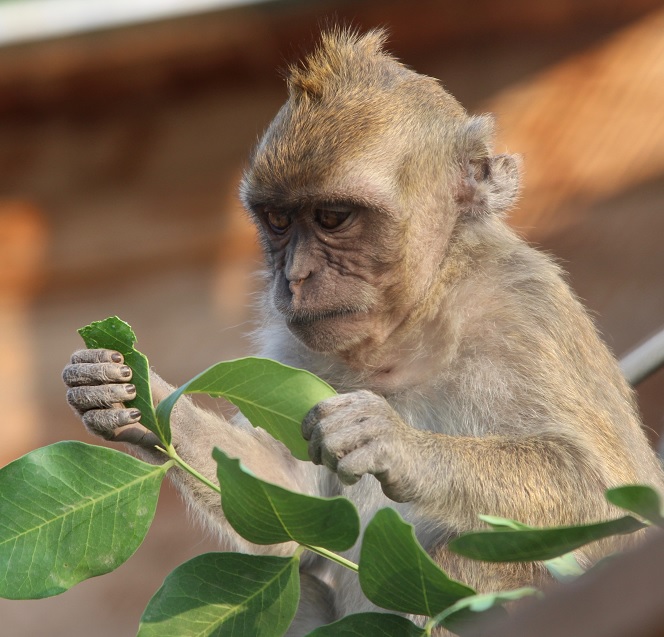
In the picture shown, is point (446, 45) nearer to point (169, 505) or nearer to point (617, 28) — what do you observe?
point (617, 28)

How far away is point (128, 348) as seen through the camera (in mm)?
3055

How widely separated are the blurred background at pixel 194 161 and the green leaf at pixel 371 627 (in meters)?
6.35

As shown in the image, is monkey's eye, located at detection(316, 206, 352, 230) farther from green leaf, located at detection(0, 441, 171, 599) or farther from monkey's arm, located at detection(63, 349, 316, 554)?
green leaf, located at detection(0, 441, 171, 599)

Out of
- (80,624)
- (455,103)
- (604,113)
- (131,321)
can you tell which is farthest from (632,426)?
(80,624)

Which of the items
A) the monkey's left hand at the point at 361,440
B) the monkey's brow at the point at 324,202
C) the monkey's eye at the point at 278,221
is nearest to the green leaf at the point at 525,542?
the monkey's left hand at the point at 361,440

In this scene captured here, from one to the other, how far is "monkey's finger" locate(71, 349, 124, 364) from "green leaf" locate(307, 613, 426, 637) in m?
1.20

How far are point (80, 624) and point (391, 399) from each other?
6.91m

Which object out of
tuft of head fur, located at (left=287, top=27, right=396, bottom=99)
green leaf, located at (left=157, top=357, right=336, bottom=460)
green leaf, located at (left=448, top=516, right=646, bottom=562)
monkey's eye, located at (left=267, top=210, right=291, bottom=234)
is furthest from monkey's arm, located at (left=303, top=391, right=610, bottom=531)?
tuft of head fur, located at (left=287, top=27, right=396, bottom=99)

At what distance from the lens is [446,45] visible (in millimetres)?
9344

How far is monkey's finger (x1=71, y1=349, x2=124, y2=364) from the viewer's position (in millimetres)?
3416

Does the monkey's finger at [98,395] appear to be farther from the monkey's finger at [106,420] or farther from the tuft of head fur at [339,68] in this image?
A: the tuft of head fur at [339,68]

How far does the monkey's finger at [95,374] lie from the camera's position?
11.2ft

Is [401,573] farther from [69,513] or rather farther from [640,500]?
[69,513]

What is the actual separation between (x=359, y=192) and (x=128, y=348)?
4.75ft
